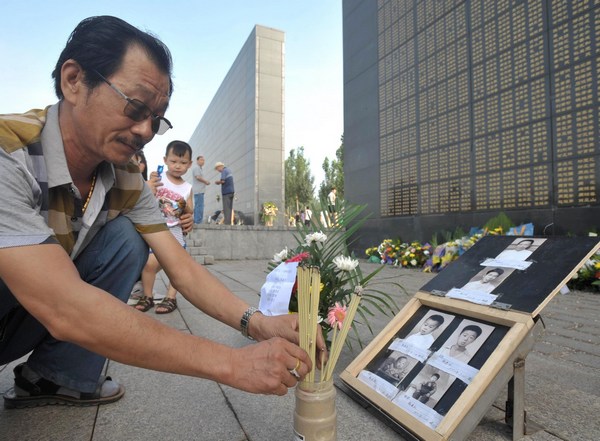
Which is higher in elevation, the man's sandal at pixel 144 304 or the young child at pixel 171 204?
the young child at pixel 171 204

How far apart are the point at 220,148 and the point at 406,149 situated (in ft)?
62.6

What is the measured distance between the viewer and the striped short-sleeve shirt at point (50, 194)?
93 cm

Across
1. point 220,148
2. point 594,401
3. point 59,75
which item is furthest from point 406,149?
point 220,148

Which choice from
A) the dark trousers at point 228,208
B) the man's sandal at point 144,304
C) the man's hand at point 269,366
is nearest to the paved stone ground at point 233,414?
the man's hand at point 269,366

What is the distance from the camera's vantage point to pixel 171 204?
3.29m

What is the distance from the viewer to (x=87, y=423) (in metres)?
1.35

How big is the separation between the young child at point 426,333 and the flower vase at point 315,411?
0.69 metres

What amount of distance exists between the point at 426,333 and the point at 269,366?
2.62ft

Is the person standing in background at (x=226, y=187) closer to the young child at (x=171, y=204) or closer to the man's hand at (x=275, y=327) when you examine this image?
the young child at (x=171, y=204)

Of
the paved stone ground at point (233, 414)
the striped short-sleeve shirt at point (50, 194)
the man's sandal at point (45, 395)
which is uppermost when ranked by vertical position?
the striped short-sleeve shirt at point (50, 194)

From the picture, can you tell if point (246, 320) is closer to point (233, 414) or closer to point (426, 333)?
point (233, 414)

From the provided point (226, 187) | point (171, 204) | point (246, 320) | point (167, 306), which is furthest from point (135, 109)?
point (226, 187)

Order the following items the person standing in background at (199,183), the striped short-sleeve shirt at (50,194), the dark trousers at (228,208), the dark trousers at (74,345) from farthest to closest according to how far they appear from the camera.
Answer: the dark trousers at (228,208), the person standing in background at (199,183), the dark trousers at (74,345), the striped short-sleeve shirt at (50,194)

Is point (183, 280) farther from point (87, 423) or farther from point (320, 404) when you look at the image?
point (320, 404)
